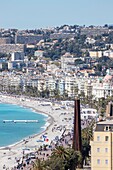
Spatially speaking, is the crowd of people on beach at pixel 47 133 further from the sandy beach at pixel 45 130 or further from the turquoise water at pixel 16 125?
the turquoise water at pixel 16 125

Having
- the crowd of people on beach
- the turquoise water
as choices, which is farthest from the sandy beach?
the turquoise water

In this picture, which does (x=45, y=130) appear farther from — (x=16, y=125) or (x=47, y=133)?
(x=16, y=125)

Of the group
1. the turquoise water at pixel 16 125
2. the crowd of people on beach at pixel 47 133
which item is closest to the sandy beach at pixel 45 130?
the crowd of people on beach at pixel 47 133

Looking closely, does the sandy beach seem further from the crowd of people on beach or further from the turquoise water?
the turquoise water

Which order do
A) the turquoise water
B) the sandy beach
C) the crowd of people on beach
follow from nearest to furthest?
the crowd of people on beach < the sandy beach < the turquoise water

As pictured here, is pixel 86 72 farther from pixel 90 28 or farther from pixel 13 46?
pixel 90 28

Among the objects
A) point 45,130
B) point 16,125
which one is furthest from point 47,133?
point 16,125

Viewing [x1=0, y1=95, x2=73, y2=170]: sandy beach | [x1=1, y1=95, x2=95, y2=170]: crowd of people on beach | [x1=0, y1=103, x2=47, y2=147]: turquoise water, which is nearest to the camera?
[x1=1, y1=95, x2=95, y2=170]: crowd of people on beach
